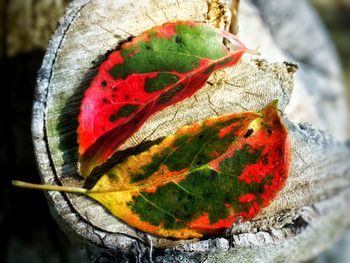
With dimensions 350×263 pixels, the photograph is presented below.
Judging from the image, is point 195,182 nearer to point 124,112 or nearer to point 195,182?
point 195,182

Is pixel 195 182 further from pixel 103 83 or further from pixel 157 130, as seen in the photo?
pixel 103 83

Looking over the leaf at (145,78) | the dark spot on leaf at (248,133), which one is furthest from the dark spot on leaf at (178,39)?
the dark spot on leaf at (248,133)

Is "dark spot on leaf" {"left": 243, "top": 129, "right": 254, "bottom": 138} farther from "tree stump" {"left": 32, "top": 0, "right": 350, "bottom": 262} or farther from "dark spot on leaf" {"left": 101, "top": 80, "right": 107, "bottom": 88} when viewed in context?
"dark spot on leaf" {"left": 101, "top": 80, "right": 107, "bottom": 88}

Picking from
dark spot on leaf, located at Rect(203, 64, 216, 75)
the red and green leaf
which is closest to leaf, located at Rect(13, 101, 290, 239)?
the red and green leaf

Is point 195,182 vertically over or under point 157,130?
under

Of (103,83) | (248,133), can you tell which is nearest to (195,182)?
(248,133)

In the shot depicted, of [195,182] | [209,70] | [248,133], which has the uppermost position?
[209,70]

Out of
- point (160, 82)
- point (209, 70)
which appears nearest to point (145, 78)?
point (160, 82)
